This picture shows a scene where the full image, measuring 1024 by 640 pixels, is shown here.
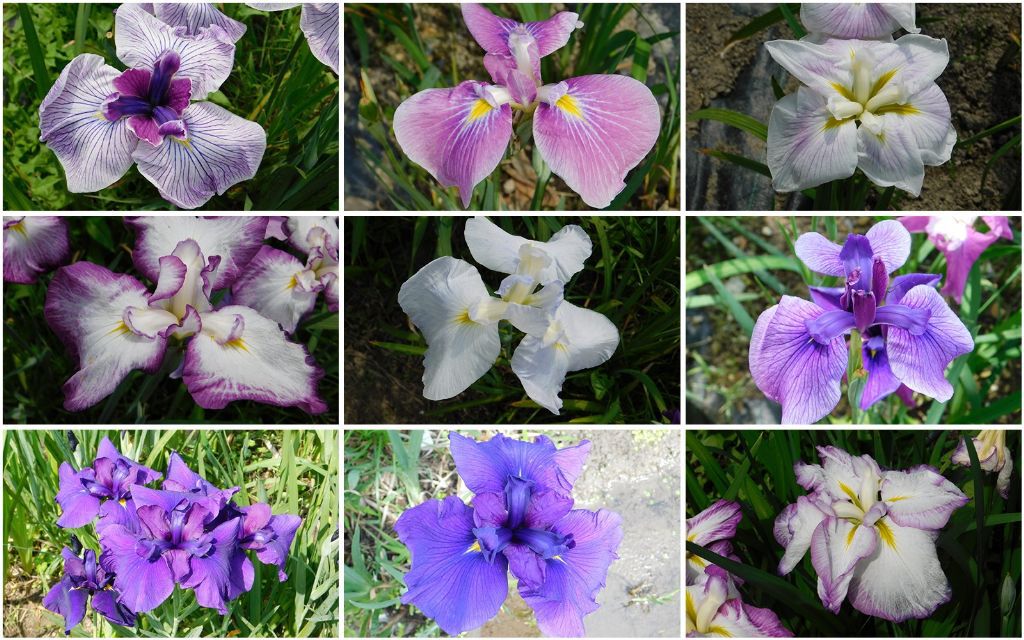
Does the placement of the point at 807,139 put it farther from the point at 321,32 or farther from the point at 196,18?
the point at 196,18

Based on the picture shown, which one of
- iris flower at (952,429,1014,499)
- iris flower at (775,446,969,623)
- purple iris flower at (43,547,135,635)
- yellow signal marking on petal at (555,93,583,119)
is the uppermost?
yellow signal marking on petal at (555,93,583,119)

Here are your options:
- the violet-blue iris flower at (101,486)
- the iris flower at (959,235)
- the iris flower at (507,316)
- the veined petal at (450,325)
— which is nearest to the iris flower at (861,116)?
the iris flower at (959,235)

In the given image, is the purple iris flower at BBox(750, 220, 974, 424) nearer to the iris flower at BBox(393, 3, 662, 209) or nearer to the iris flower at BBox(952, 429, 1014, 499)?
the iris flower at BBox(952, 429, 1014, 499)

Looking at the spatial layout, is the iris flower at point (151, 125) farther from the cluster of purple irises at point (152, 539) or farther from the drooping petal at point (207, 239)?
the cluster of purple irises at point (152, 539)

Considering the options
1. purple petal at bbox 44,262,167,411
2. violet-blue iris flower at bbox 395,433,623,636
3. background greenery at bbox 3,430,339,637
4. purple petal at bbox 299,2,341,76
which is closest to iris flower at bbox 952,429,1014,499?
violet-blue iris flower at bbox 395,433,623,636

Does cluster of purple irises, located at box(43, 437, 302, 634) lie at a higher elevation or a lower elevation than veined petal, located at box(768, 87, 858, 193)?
lower

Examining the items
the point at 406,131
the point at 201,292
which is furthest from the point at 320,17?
the point at 201,292
